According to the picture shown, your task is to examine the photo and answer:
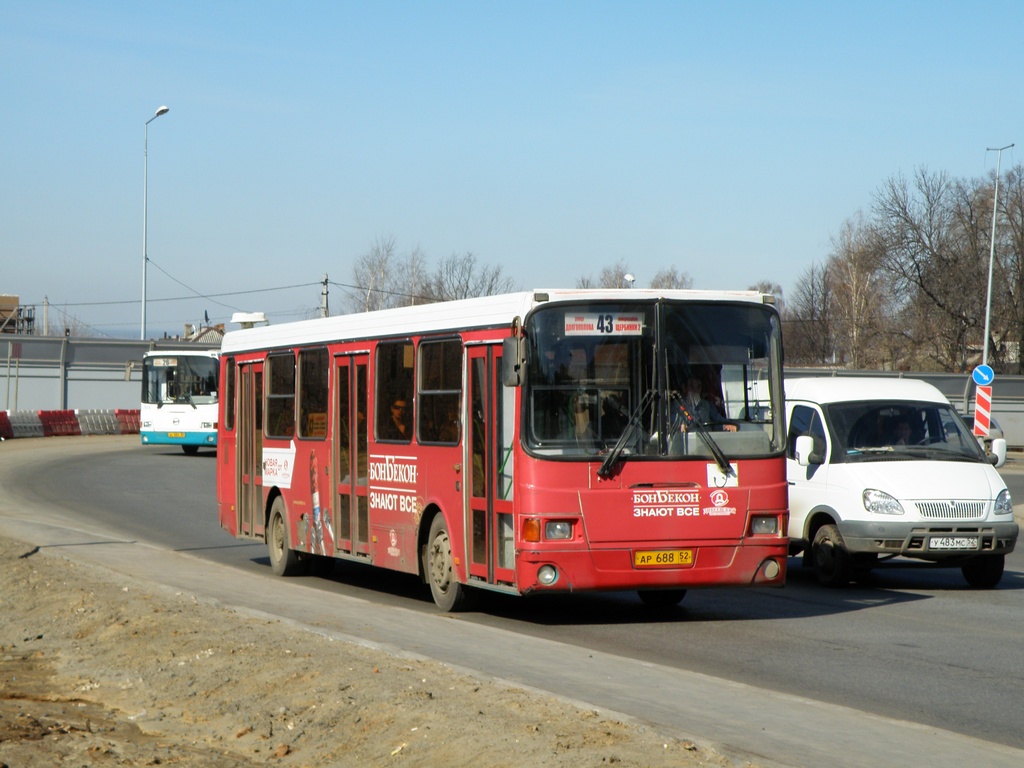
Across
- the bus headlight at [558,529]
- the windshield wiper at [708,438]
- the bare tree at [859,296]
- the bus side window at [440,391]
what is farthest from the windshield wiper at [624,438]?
the bare tree at [859,296]

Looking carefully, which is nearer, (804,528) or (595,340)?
(595,340)

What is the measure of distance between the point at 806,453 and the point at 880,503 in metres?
0.86

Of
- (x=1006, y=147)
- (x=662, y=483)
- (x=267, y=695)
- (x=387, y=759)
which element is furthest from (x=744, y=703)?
(x=1006, y=147)

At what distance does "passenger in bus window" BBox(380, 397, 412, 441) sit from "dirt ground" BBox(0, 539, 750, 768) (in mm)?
2676

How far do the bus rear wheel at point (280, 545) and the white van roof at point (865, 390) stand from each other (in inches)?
227

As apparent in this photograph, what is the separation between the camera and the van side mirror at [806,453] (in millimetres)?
13812

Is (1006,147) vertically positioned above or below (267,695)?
above

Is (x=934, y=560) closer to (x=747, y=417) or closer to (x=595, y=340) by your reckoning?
(x=747, y=417)

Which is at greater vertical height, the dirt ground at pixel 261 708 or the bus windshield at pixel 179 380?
the bus windshield at pixel 179 380

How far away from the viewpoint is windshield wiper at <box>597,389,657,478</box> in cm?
1089

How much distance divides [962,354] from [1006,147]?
20.8 m

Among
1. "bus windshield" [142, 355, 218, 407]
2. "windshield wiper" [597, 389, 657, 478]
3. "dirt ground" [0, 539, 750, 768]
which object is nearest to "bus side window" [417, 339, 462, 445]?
"windshield wiper" [597, 389, 657, 478]

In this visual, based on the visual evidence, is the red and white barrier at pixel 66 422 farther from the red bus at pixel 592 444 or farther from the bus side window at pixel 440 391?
the red bus at pixel 592 444

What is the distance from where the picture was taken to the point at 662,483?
437 inches
